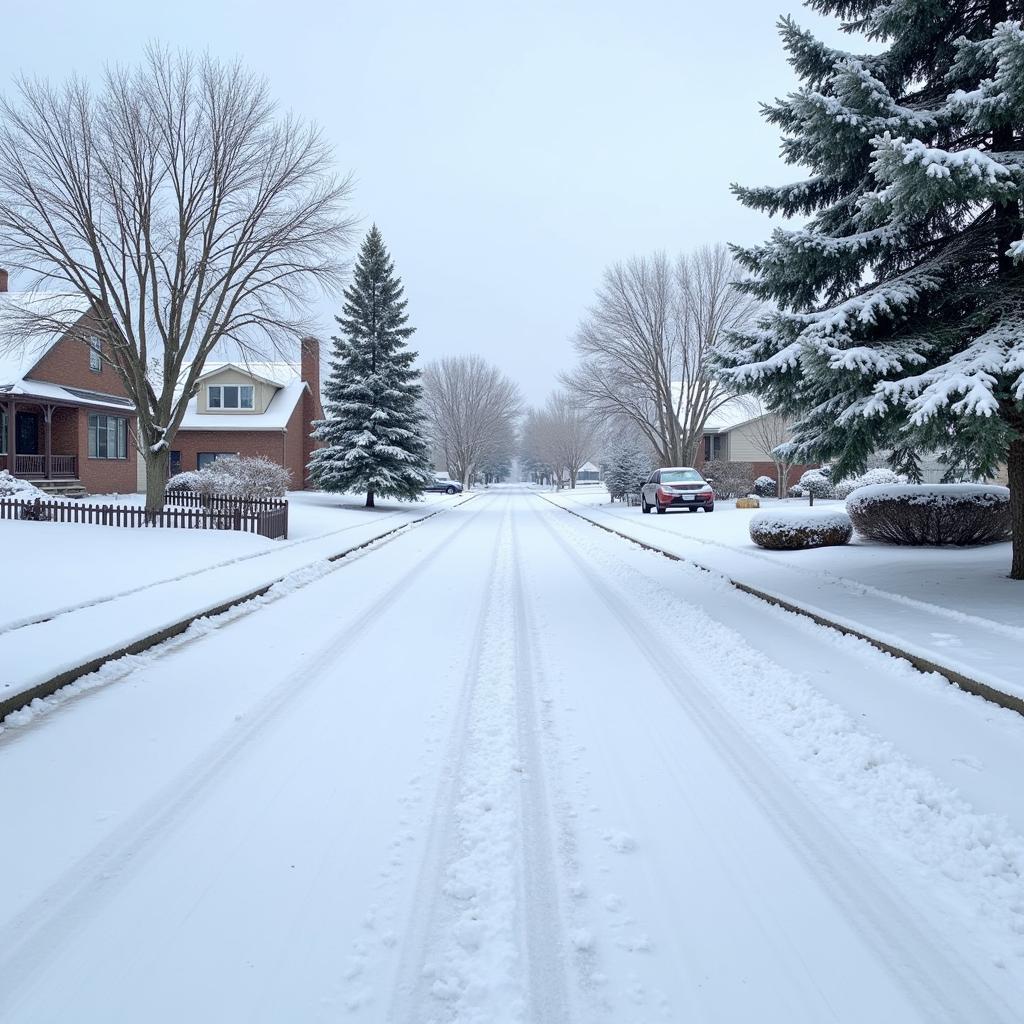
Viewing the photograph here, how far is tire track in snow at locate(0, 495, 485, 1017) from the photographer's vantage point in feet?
8.74

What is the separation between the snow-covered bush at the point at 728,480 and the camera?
40.0 metres

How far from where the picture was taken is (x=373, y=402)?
32.2 metres

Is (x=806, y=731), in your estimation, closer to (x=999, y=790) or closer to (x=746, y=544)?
(x=999, y=790)

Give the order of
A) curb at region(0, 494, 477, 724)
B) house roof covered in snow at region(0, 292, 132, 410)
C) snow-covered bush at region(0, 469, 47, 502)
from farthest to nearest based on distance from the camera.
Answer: snow-covered bush at region(0, 469, 47, 502), house roof covered in snow at region(0, 292, 132, 410), curb at region(0, 494, 477, 724)

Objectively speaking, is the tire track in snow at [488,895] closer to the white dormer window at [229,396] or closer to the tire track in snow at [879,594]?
the tire track in snow at [879,594]

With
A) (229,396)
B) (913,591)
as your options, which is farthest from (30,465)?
(913,591)

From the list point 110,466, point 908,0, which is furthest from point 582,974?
point 110,466

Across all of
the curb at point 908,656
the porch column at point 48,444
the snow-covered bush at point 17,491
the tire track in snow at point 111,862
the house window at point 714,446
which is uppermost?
the house window at point 714,446

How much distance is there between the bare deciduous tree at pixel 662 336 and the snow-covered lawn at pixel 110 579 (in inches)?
776

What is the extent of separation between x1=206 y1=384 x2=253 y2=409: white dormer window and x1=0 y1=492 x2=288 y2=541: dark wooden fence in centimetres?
2387

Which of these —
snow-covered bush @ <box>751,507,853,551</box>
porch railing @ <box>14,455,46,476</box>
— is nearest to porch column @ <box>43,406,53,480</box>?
porch railing @ <box>14,455,46,476</box>

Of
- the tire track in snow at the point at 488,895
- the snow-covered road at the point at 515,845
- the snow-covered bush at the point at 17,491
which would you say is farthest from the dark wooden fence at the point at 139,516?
A: the tire track in snow at the point at 488,895

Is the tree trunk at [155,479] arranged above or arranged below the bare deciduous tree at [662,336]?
below

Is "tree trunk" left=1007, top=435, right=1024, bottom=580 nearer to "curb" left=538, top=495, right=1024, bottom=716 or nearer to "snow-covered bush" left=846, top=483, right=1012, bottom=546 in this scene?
"curb" left=538, top=495, right=1024, bottom=716
